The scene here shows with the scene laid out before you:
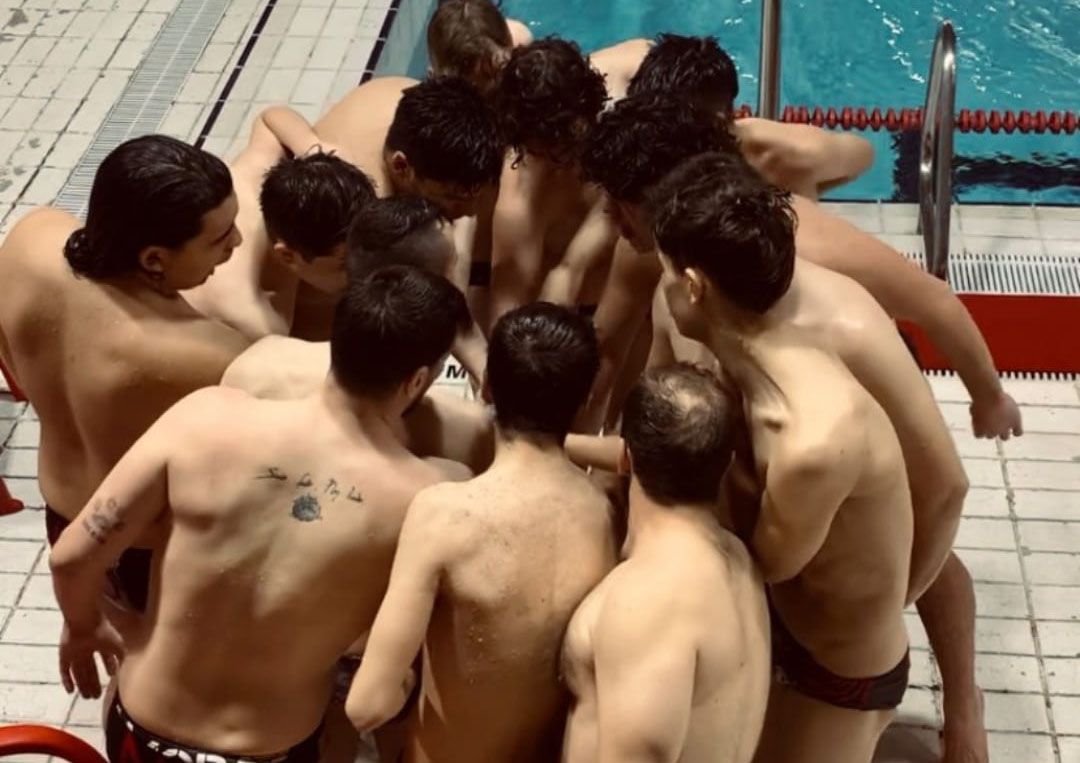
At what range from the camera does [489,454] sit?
238cm

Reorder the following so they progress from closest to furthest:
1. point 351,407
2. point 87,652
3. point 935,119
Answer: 1. point 351,407
2. point 87,652
3. point 935,119

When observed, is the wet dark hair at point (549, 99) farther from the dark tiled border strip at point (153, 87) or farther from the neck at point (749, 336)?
the dark tiled border strip at point (153, 87)

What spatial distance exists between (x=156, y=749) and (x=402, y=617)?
620 millimetres

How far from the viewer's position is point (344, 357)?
2.02m

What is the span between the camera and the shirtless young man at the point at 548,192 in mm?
2705

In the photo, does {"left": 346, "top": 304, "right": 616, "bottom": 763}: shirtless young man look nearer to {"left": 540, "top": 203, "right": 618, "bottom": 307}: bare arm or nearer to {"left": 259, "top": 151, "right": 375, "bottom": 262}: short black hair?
{"left": 259, "top": 151, "right": 375, "bottom": 262}: short black hair

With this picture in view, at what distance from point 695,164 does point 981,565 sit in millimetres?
1818

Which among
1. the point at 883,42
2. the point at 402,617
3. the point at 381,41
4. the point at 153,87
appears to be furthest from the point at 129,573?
the point at 883,42

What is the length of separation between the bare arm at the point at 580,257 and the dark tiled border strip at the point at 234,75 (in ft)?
8.36

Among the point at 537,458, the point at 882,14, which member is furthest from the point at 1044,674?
the point at 882,14

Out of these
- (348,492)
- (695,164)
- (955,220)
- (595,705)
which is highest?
(695,164)

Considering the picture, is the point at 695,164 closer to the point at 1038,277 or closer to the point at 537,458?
the point at 537,458

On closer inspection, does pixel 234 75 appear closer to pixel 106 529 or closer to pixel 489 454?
pixel 489 454

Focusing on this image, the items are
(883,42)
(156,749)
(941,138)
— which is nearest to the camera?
(156,749)
